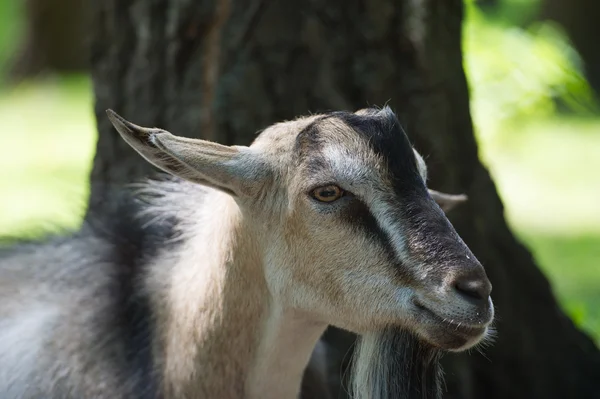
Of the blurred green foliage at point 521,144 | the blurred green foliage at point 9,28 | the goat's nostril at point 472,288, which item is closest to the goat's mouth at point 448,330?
the goat's nostril at point 472,288

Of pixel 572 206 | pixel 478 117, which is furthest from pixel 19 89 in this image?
pixel 572 206

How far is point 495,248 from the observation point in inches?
245

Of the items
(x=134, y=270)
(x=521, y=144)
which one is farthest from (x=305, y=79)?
(x=521, y=144)

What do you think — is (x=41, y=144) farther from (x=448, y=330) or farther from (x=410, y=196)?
(x=448, y=330)

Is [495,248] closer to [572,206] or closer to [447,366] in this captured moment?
[447,366]

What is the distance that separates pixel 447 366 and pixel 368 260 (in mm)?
2109

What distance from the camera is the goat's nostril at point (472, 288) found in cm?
374

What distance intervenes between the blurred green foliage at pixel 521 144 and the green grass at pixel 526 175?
14mm

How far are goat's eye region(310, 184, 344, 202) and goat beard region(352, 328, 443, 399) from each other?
612mm

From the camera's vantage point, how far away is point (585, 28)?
1644 centimetres

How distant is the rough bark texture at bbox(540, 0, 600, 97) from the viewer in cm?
1645

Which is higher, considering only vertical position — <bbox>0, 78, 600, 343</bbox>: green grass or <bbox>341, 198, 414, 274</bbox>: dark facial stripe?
<bbox>341, 198, 414, 274</bbox>: dark facial stripe

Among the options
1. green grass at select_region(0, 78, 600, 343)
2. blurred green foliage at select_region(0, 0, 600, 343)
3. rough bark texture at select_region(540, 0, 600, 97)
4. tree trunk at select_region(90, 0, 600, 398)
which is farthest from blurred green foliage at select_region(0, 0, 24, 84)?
tree trunk at select_region(90, 0, 600, 398)

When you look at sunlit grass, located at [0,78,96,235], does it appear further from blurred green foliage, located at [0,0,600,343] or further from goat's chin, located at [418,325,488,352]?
goat's chin, located at [418,325,488,352]
